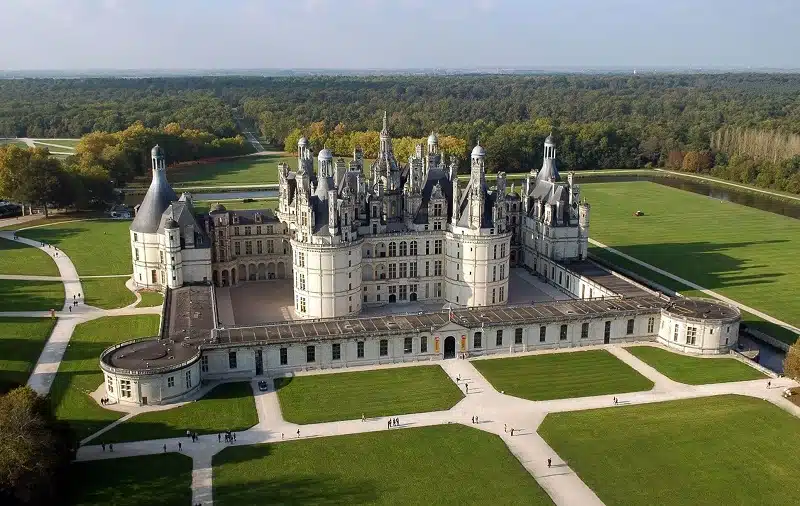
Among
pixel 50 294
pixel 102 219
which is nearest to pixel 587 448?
pixel 50 294

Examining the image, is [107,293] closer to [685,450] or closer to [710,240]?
[685,450]

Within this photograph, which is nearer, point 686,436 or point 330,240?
point 686,436

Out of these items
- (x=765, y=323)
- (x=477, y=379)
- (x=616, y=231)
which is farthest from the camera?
(x=616, y=231)

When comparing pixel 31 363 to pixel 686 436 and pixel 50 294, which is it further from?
pixel 686 436

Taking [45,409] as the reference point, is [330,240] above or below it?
above

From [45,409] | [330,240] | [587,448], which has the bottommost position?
[587,448]

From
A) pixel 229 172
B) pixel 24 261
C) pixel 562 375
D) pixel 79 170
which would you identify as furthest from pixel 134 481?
pixel 229 172

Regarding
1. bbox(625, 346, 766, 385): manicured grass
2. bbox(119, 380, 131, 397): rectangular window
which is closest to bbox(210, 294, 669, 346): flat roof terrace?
bbox(625, 346, 766, 385): manicured grass
